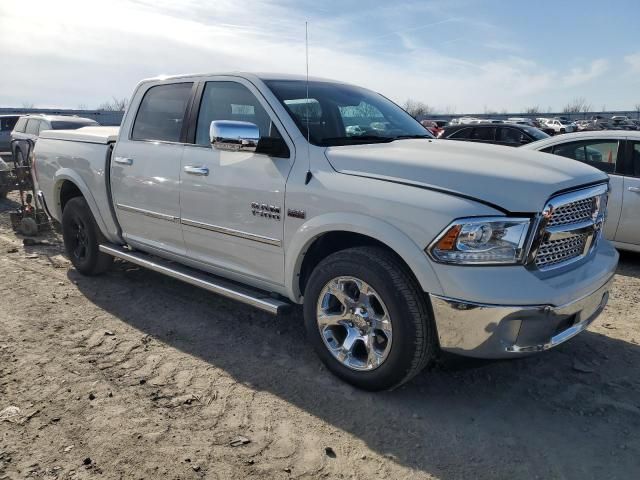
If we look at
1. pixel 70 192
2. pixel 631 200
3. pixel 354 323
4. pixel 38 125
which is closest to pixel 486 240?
pixel 354 323

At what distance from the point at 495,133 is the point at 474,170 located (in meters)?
11.6

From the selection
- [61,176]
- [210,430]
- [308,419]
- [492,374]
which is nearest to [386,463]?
[308,419]

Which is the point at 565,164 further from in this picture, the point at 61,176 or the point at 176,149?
the point at 61,176

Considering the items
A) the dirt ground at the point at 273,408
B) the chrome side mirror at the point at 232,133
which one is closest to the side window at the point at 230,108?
the chrome side mirror at the point at 232,133

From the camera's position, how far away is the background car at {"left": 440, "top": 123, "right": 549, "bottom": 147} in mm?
13125

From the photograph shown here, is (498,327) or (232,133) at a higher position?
(232,133)

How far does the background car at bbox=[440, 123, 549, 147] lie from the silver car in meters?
6.69

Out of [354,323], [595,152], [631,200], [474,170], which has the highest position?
[474,170]

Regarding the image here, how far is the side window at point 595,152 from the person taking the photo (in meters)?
6.18

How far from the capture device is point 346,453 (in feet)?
8.93

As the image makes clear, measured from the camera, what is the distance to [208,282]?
4.00 meters

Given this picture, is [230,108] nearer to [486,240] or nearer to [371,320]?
[371,320]

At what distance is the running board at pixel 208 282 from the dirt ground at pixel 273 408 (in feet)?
1.38

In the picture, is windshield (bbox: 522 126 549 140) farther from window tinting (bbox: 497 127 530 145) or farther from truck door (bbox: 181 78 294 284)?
truck door (bbox: 181 78 294 284)
